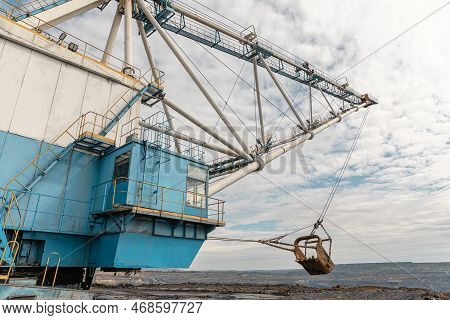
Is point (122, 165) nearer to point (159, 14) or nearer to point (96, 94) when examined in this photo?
point (96, 94)

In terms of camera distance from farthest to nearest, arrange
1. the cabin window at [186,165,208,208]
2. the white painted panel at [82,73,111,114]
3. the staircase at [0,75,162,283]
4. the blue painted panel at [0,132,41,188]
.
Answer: the cabin window at [186,165,208,208], the white painted panel at [82,73,111,114], the blue painted panel at [0,132,41,188], the staircase at [0,75,162,283]

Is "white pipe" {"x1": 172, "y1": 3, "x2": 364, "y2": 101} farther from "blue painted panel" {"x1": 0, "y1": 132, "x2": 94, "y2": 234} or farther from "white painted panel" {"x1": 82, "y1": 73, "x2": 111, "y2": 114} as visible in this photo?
"blue painted panel" {"x1": 0, "y1": 132, "x2": 94, "y2": 234}

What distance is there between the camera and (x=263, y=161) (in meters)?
22.3

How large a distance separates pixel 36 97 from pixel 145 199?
5828 mm

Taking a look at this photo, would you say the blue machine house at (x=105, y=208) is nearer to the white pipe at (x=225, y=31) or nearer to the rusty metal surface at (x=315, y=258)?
the rusty metal surface at (x=315, y=258)

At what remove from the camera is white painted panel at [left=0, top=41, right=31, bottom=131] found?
10.9 m

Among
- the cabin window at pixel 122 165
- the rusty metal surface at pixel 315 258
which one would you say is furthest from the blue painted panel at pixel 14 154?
the rusty metal surface at pixel 315 258

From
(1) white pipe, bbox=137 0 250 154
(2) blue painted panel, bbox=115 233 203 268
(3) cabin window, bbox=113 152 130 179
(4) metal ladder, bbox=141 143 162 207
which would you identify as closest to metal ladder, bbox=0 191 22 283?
(2) blue painted panel, bbox=115 233 203 268

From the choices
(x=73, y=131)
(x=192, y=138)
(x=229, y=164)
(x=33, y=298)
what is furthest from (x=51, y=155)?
(x=229, y=164)

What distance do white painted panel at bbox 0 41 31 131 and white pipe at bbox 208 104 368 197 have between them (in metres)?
9.95

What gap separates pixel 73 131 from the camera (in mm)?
12367

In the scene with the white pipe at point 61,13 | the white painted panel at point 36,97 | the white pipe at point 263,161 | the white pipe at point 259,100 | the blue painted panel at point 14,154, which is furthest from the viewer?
the white pipe at point 259,100

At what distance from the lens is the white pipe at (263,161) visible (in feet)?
59.2

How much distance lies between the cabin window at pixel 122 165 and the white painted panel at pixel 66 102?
6.85 feet
